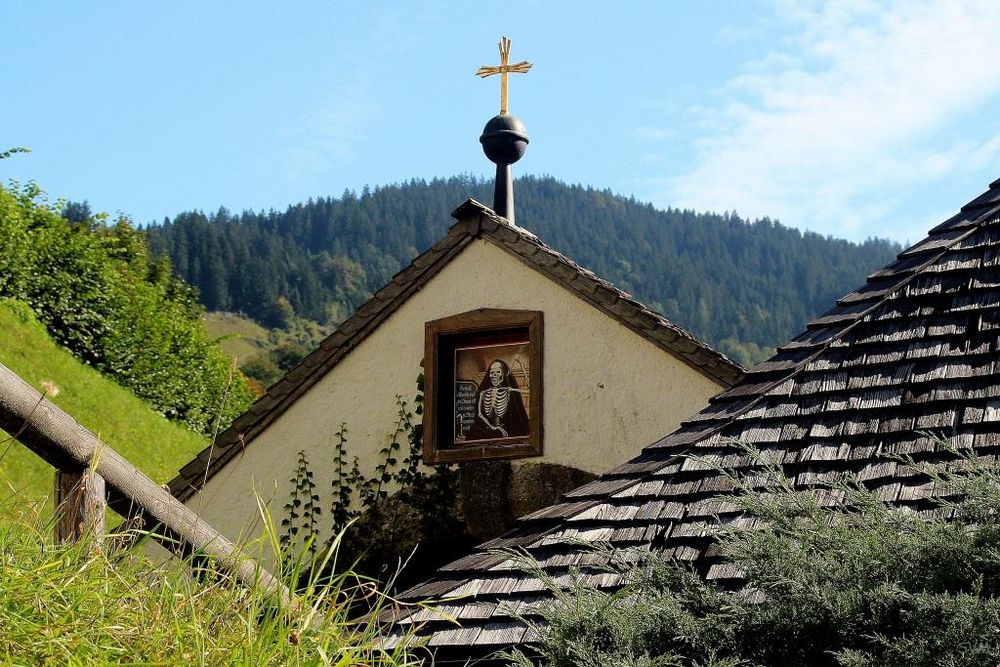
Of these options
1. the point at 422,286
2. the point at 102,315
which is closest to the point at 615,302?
the point at 422,286

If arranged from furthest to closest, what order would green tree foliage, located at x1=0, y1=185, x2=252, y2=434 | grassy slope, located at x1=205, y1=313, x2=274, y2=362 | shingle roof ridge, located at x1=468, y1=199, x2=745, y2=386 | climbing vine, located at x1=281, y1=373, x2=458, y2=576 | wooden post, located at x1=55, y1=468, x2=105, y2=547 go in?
grassy slope, located at x1=205, y1=313, x2=274, y2=362
green tree foliage, located at x1=0, y1=185, x2=252, y2=434
climbing vine, located at x1=281, y1=373, x2=458, y2=576
shingle roof ridge, located at x1=468, y1=199, x2=745, y2=386
wooden post, located at x1=55, y1=468, x2=105, y2=547

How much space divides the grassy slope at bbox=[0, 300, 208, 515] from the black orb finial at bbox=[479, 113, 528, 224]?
682 cm

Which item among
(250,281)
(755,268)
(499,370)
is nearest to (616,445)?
(499,370)

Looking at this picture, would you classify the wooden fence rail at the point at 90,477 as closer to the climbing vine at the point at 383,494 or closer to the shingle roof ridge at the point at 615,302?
the shingle roof ridge at the point at 615,302

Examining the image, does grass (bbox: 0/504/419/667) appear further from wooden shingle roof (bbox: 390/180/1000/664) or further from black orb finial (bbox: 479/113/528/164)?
black orb finial (bbox: 479/113/528/164)

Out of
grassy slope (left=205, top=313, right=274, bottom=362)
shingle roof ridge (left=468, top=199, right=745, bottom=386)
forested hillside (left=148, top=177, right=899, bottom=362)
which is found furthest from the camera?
forested hillside (left=148, top=177, right=899, bottom=362)

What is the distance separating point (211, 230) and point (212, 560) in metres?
65.4

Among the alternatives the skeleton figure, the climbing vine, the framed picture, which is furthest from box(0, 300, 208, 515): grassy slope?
the skeleton figure

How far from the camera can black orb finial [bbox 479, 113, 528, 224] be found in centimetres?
1346

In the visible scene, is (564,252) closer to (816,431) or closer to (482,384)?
(482,384)

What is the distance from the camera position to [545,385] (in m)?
10.8

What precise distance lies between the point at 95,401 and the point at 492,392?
9.50m

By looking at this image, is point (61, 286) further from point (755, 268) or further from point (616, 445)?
point (755, 268)

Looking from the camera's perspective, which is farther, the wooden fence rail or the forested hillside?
the forested hillside
